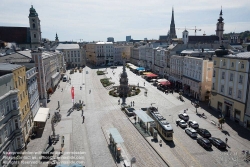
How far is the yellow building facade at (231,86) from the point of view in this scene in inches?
1652

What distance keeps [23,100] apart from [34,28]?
7651 cm

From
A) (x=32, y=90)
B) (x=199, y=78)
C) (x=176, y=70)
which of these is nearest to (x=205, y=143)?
(x=199, y=78)

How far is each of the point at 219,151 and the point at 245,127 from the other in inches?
513

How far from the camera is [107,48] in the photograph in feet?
483

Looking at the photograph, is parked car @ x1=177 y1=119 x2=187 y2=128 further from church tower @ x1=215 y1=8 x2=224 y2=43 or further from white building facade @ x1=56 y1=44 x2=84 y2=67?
white building facade @ x1=56 y1=44 x2=84 y2=67

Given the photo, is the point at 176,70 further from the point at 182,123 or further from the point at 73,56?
the point at 73,56

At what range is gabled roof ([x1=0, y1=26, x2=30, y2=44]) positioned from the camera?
101 metres

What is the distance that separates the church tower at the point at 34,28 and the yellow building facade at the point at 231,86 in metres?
84.8

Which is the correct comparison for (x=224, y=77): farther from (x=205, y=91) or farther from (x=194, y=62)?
(x=194, y=62)

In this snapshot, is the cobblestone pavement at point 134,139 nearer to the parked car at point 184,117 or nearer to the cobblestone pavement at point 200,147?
the cobblestone pavement at point 200,147

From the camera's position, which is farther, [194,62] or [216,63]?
[194,62]

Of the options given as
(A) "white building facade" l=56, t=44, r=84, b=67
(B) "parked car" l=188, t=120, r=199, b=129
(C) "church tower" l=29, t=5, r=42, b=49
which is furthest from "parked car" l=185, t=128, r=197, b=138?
(A) "white building facade" l=56, t=44, r=84, b=67

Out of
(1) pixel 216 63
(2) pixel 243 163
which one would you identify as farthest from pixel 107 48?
(2) pixel 243 163

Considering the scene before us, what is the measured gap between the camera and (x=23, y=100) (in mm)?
35875
